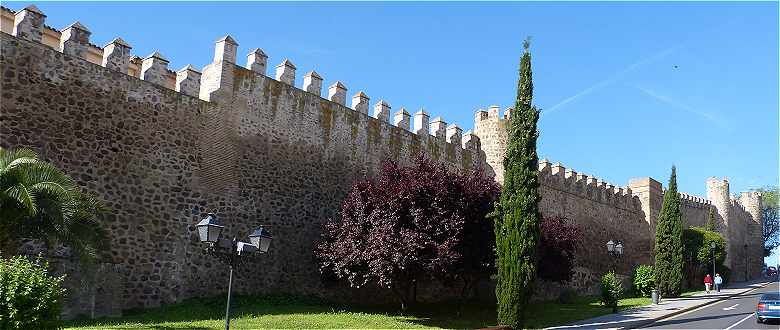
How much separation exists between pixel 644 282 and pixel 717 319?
989cm

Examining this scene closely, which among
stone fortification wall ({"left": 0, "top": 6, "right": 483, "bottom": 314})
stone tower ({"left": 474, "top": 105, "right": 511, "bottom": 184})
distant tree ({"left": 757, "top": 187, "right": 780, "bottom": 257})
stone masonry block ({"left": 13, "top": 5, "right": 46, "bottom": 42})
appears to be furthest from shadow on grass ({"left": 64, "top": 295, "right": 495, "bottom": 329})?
distant tree ({"left": 757, "top": 187, "right": 780, "bottom": 257})

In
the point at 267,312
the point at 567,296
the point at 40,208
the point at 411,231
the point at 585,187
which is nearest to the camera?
the point at 40,208

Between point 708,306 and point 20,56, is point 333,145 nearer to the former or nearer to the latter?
point 20,56

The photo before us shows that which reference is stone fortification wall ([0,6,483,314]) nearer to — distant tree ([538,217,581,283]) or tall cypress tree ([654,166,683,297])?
distant tree ([538,217,581,283])

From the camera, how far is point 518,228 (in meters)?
16.6

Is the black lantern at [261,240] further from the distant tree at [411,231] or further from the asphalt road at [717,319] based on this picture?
the asphalt road at [717,319]

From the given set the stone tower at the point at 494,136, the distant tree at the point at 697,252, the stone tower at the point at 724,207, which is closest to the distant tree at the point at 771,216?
the stone tower at the point at 724,207

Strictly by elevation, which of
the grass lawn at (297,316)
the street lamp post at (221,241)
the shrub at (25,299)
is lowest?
the grass lawn at (297,316)

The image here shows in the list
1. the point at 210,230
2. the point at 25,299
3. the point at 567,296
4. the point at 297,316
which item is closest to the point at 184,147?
the point at 297,316

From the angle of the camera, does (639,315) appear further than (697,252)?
No

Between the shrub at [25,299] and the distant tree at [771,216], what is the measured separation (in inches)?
2758

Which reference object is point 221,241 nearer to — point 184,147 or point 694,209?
point 184,147

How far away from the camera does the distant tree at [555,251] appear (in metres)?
20.9

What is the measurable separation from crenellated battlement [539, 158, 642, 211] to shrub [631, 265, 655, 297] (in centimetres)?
468
